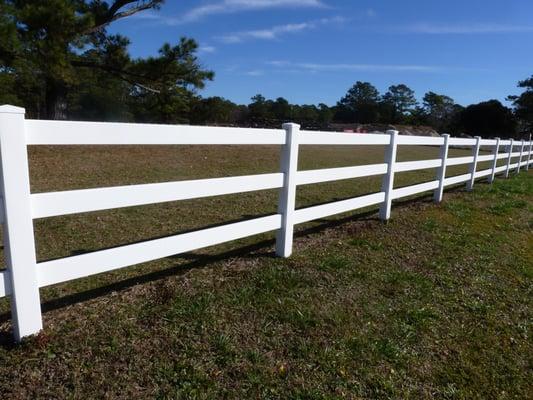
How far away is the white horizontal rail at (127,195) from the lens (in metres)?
2.64

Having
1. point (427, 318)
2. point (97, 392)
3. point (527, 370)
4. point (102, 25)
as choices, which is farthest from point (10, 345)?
point (102, 25)

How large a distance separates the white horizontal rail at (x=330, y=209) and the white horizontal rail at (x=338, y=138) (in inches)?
29.6

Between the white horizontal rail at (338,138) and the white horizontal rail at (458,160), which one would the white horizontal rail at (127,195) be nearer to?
the white horizontal rail at (338,138)

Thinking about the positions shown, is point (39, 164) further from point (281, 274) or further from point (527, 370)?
point (527, 370)

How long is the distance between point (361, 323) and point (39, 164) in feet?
31.3

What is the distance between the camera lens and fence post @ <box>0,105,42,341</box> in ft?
7.82

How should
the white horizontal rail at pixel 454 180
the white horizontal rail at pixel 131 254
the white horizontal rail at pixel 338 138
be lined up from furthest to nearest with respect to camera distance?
the white horizontal rail at pixel 454 180
the white horizontal rail at pixel 338 138
the white horizontal rail at pixel 131 254

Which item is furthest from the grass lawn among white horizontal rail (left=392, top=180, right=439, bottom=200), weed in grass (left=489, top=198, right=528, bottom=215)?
weed in grass (left=489, top=198, right=528, bottom=215)

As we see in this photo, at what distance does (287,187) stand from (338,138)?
1325 mm

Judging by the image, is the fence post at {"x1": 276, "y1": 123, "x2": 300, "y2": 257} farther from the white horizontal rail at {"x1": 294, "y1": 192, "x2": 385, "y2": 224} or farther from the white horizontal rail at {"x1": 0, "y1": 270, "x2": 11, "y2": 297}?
the white horizontal rail at {"x1": 0, "y1": 270, "x2": 11, "y2": 297}

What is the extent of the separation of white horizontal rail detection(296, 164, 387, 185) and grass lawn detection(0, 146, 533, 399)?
0.77 m

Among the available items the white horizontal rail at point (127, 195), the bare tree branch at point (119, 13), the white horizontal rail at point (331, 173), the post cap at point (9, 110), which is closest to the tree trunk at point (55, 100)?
the bare tree branch at point (119, 13)

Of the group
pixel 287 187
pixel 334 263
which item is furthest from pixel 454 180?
pixel 287 187

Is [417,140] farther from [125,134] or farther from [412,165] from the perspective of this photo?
[125,134]
